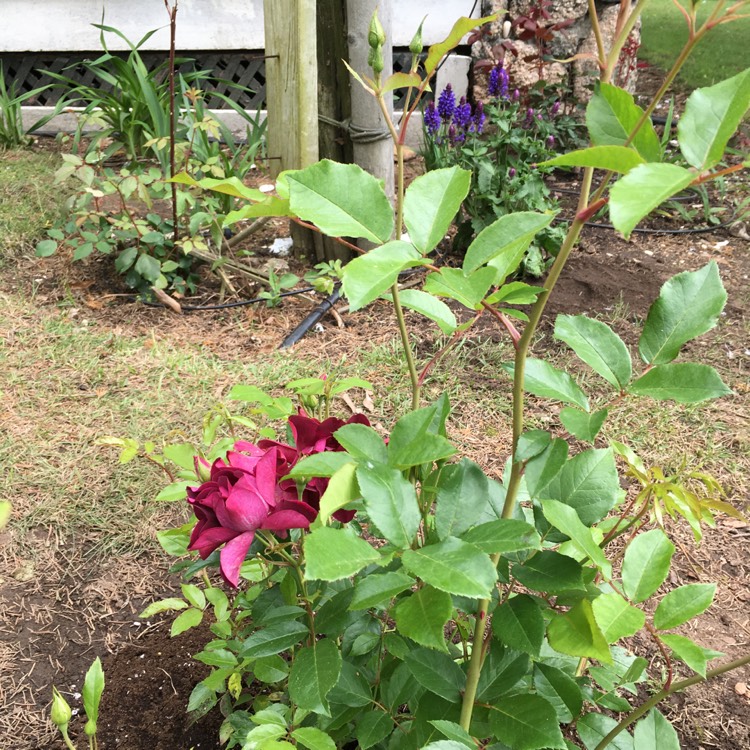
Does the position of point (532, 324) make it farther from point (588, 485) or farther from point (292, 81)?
point (292, 81)

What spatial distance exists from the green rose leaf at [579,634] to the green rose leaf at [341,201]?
1.48 feet

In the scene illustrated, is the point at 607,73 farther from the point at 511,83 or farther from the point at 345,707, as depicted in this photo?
the point at 511,83

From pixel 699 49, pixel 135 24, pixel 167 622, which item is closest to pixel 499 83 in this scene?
pixel 167 622

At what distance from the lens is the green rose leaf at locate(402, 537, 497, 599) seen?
575 mm

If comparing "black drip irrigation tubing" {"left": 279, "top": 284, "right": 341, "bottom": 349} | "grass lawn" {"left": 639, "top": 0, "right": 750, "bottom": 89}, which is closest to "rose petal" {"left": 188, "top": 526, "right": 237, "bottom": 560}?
"black drip irrigation tubing" {"left": 279, "top": 284, "right": 341, "bottom": 349}

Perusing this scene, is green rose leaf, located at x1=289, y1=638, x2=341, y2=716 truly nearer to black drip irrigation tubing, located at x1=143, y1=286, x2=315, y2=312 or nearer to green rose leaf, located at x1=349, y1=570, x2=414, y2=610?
green rose leaf, located at x1=349, y1=570, x2=414, y2=610

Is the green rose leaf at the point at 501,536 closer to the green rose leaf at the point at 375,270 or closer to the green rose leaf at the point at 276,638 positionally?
the green rose leaf at the point at 375,270

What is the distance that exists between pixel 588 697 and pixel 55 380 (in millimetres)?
2083

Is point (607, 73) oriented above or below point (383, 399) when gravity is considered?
above

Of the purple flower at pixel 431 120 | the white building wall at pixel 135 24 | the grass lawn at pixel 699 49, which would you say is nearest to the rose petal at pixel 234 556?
the purple flower at pixel 431 120

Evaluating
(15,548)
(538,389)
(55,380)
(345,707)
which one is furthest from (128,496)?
(538,389)

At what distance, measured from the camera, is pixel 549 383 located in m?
0.80

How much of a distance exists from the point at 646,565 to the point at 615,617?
0.44 feet

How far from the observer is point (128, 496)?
2045 mm
